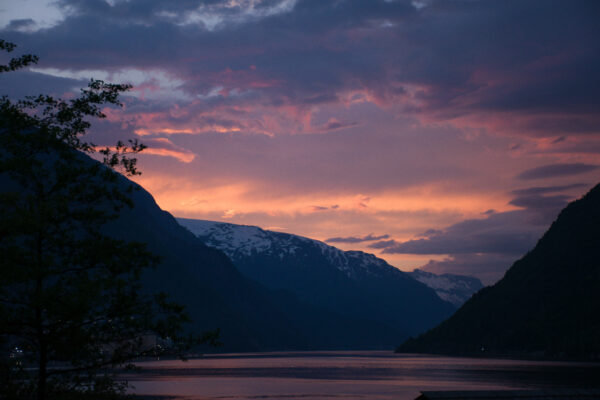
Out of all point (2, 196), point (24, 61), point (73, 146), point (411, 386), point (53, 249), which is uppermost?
point (24, 61)

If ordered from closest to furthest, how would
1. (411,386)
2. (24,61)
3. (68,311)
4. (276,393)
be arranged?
(68,311), (24,61), (276,393), (411,386)

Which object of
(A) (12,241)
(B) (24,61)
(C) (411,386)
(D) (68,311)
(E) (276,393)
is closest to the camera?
(D) (68,311)

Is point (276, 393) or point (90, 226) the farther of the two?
point (276, 393)

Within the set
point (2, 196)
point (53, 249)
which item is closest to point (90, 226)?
point (53, 249)

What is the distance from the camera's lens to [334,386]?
5153 inches

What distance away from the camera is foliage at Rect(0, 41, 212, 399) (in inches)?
1037

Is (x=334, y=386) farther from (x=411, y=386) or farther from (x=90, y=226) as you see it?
(x=90, y=226)

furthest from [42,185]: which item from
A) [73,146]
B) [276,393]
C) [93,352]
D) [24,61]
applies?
[276,393]

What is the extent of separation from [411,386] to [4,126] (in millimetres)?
113593

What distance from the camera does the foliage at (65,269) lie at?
26344 millimetres

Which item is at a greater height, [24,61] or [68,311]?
[24,61]

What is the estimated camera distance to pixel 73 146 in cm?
2944

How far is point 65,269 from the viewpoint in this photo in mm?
27984

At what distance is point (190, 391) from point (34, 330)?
92.7 meters
